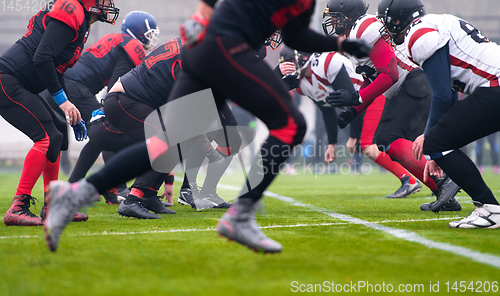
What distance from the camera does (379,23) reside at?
3.77 metres

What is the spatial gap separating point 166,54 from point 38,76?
0.88m

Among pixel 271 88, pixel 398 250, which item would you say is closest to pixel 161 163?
pixel 271 88

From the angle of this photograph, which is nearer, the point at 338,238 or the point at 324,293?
the point at 324,293

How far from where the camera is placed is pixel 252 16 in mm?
1889

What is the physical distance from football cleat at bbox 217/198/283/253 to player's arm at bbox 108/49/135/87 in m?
2.86

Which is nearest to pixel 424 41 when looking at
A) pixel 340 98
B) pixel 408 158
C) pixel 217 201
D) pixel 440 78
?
pixel 440 78

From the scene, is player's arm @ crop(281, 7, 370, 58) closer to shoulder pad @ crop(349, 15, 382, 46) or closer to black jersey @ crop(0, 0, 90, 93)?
black jersey @ crop(0, 0, 90, 93)

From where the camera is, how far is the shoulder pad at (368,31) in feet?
12.2

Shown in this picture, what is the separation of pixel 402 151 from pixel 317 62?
1409mm

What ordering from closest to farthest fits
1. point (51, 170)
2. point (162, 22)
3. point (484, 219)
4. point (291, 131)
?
point (291, 131)
point (484, 219)
point (51, 170)
point (162, 22)

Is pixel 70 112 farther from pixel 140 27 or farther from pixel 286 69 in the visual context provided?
pixel 140 27

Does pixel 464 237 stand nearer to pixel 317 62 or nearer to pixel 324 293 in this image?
pixel 324 293

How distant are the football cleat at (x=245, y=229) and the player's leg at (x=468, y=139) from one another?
4.13ft

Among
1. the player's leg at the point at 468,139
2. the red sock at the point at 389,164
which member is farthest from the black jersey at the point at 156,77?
the red sock at the point at 389,164
